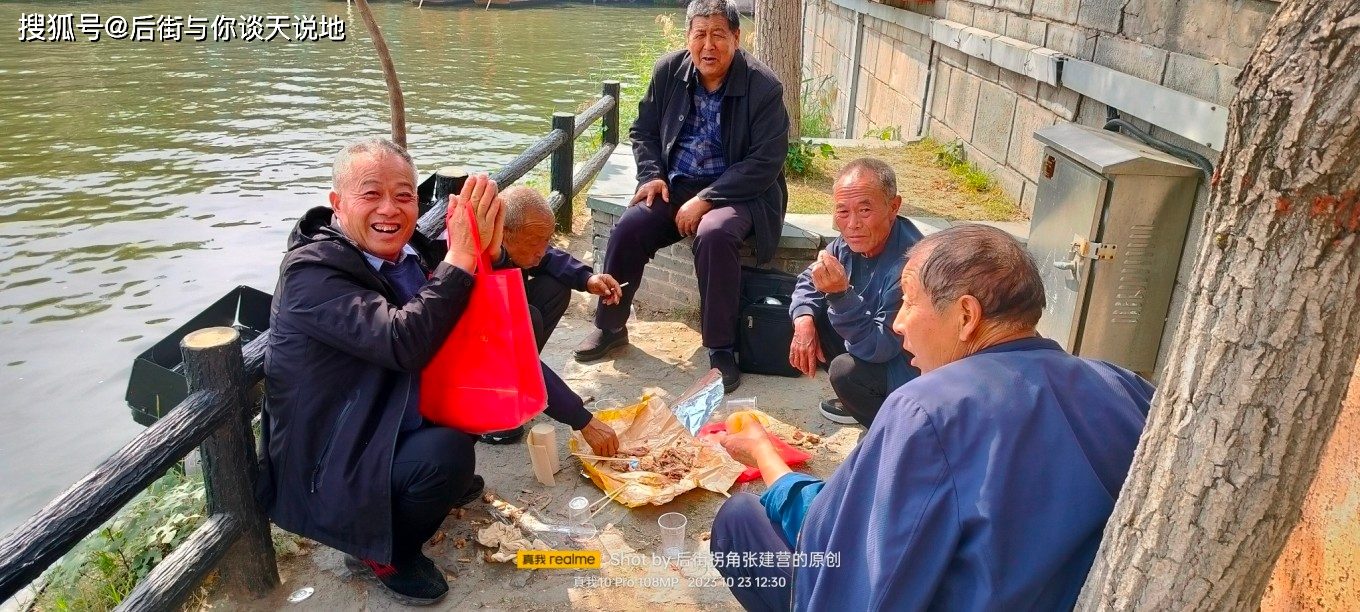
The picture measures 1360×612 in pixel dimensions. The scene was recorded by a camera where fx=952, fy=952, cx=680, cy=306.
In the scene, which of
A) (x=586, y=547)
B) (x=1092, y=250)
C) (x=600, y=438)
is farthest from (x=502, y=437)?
(x=1092, y=250)

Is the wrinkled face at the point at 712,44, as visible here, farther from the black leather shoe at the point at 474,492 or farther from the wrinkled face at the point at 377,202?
the black leather shoe at the point at 474,492

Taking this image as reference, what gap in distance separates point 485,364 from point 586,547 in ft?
2.52

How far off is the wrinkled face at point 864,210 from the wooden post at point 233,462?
6.54ft

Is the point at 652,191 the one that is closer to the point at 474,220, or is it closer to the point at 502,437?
the point at 502,437

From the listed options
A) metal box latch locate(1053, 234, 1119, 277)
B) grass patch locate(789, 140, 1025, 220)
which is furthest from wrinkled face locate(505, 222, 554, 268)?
grass patch locate(789, 140, 1025, 220)

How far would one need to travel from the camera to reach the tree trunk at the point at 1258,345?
119 centimetres

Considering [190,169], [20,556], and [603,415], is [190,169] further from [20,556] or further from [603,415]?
[20,556]

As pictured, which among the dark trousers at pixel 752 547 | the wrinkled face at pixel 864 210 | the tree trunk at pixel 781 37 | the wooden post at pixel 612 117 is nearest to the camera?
the dark trousers at pixel 752 547

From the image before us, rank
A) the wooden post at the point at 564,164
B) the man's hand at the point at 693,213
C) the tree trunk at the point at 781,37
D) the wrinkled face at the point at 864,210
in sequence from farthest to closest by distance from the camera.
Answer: the tree trunk at the point at 781,37 < the wooden post at the point at 564,164 < the man's hand at the point at 693,213 < the wrinkled face at the point at 864,210

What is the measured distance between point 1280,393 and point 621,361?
11.2 ft

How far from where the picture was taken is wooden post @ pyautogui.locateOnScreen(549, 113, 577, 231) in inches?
237

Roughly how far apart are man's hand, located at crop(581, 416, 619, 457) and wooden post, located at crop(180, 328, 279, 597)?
42.2 inches

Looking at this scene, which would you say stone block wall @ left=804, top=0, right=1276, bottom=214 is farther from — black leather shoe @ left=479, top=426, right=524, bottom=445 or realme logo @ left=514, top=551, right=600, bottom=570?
black leather shoe @ left=479, top=426, right=524, bottom=445

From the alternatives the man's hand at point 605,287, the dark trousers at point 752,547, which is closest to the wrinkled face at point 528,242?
the man's hand at point 605,287
